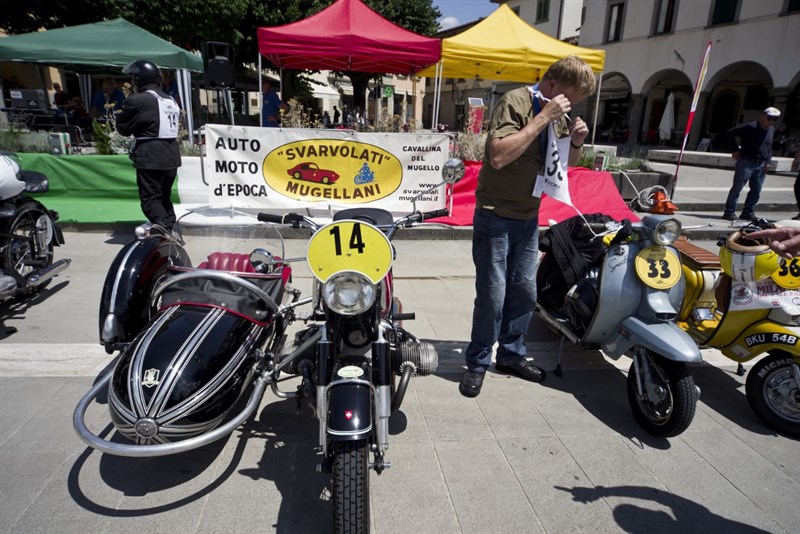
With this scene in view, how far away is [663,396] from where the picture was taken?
2906mm

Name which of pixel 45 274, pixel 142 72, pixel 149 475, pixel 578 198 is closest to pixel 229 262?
pixel 149 475

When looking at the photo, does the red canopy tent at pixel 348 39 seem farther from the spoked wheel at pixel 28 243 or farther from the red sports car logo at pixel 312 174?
the spoked wheel at pixel 28 243

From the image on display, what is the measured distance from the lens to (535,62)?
9.78 meters

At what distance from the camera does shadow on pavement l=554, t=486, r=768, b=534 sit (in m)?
2.30

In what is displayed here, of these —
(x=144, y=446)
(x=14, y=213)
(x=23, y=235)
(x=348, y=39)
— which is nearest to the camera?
(x=144, y=446)

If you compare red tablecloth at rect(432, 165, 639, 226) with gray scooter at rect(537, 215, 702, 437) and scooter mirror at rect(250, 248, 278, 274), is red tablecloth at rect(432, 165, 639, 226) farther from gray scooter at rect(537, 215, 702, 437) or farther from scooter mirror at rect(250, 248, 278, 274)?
scooter mirror at rect(250, 248, 278, 274)

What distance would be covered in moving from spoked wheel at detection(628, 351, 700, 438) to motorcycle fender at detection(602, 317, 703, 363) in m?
0.12

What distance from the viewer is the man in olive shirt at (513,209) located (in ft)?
9.19

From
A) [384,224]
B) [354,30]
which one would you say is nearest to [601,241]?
[384,224]

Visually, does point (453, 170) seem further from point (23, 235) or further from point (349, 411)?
point (23, 235)

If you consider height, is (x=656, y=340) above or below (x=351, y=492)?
above

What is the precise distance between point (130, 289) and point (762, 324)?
3.90 m

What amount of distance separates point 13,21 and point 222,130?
17641 mm

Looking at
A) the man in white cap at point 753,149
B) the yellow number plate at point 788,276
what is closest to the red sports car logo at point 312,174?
the yellow number plate at point 788,276
